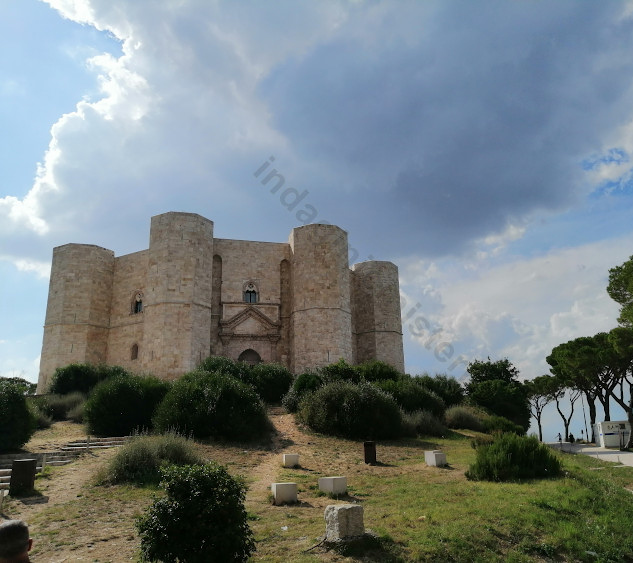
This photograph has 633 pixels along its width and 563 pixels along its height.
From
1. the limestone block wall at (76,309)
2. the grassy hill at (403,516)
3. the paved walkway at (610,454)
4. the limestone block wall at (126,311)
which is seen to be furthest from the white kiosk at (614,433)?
the limestone block wall at (76,309)

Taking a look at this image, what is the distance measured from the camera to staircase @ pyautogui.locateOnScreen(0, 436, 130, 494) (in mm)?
9445

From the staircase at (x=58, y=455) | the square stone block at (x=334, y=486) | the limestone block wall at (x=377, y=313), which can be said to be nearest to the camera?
the square stone block at (x=334, y=486)

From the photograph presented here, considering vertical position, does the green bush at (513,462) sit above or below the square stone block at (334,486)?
above

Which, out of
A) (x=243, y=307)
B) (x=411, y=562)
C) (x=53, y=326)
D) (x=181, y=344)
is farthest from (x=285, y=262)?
(x=411, y=562)

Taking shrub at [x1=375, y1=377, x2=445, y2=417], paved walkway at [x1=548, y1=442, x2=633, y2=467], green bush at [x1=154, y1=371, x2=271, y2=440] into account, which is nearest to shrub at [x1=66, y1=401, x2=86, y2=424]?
green bush at [x1=154, y1=371, x2=271, y2=440]

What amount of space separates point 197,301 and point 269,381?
21.6 feet

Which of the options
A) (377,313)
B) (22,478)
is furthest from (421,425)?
(377,313)

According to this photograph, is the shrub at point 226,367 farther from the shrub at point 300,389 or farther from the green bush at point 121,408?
the green bush at point 121,408

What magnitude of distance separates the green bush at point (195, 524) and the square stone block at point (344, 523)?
0.95 m

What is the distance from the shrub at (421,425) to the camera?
15930 millimetres

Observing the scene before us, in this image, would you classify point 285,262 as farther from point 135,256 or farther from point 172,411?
point 172,411

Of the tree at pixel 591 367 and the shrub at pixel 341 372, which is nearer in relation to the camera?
the shrub at pixel 341 372

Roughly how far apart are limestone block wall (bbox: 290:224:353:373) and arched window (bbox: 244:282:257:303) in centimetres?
226

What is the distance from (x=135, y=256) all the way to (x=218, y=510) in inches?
1032
